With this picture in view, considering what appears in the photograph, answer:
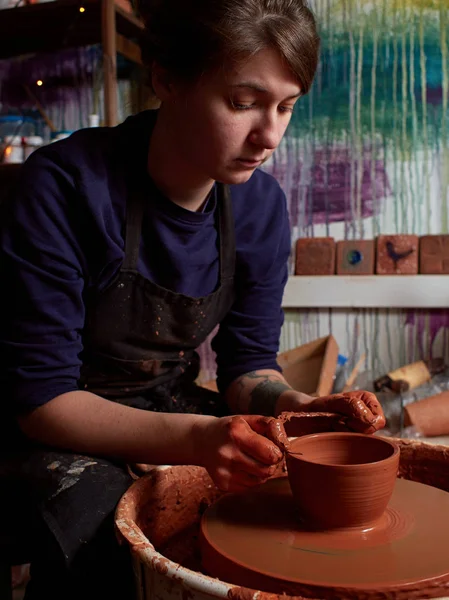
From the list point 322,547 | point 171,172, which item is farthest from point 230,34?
point 322,547

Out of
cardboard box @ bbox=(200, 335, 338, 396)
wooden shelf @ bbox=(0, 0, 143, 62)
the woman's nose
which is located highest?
wooden shelf @ bbox=(0, 0, 143, 62)

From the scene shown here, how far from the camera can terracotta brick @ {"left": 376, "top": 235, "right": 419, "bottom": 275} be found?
2.42m

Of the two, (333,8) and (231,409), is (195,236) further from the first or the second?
(333,8)

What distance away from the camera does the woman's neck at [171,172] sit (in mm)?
1271

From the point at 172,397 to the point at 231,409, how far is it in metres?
0.14

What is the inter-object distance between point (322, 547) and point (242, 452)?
161 millimetres

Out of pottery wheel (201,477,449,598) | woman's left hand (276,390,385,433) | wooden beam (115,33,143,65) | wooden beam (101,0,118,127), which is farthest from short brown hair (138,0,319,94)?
wooden beam (115,33,143,65)

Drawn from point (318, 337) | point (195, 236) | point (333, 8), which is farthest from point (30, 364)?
point (333, 8)

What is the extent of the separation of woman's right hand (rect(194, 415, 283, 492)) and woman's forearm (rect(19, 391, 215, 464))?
0.41 feet

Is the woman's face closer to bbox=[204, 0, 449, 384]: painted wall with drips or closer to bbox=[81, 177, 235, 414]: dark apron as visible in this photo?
bbox=[81, 177, 235, 414]: dark apron

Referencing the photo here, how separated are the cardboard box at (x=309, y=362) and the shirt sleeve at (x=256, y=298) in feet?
2.22

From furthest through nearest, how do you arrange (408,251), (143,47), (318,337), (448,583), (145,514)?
(318,337) < (408,251) < (143,47) < (145,514) < (448,583)

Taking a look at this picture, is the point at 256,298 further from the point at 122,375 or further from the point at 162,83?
the point at 162,83

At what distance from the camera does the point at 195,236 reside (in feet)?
4.41
